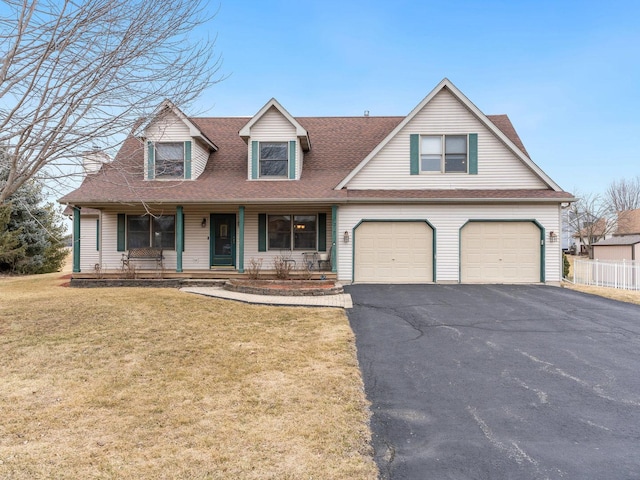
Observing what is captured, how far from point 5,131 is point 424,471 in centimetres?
693

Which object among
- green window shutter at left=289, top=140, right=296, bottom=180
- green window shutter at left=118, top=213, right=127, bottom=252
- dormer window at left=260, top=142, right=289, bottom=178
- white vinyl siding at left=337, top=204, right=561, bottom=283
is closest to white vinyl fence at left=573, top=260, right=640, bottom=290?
white vinyl siding at left=337, top=204, right=561, bottom=283


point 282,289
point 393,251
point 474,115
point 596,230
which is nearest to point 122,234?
point 282,289

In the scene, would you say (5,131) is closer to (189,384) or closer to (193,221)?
(189,384)

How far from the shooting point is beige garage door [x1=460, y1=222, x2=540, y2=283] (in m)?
12.9

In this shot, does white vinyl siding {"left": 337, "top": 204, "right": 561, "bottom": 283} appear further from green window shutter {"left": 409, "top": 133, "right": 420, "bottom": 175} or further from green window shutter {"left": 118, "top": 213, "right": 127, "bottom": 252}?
green window shutter {"left": 118, "top": 213, "right": 127, "bottom": 252}

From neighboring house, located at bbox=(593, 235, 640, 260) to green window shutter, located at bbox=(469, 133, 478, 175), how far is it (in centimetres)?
2356

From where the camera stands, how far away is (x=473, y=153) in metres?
13.1

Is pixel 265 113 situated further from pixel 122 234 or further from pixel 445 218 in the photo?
pixel 445 218

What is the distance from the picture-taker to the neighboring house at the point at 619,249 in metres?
27.7

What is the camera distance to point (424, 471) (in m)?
2.80

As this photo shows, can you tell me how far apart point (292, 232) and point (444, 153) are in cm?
650

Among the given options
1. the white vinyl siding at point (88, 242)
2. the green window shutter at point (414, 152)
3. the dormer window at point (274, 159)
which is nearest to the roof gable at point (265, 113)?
the dormer window at point (274, 159)

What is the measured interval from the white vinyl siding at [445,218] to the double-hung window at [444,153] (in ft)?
5.07

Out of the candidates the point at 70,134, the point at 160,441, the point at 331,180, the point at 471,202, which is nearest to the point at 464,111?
the point at 471,202
